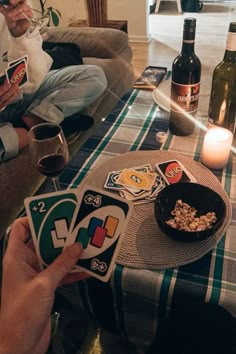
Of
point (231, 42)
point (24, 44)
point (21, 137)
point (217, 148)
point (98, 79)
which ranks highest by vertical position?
point (231, 42)

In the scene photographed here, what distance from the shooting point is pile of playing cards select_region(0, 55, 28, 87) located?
127 centimetres

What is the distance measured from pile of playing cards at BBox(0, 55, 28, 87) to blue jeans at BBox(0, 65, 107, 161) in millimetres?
314

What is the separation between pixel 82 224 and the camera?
0.64 meters

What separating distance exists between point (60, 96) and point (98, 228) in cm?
129

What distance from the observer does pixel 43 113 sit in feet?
5.48

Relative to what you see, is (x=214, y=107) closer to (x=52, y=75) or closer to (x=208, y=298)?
(x=208, y=298)

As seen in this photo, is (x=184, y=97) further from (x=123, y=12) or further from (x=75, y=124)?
(x=123, y=12)

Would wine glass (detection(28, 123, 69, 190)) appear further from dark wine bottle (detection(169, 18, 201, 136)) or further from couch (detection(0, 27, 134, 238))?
couch (detection(0, 27, 134, 238))

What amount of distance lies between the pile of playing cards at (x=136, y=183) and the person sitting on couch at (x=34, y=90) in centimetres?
74

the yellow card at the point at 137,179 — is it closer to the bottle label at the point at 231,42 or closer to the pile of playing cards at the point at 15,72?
the bottle label at the point at 231,42

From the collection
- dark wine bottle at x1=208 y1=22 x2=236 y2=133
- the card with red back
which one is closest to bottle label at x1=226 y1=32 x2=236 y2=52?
dark wine bottle at x1=208 y1=22 x2=236 y2=133

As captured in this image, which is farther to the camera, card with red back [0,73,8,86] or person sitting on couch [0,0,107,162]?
person sitting on couch [0,0,107,162]

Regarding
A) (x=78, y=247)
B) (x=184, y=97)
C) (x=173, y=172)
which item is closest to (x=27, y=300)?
(x=78, y=247)

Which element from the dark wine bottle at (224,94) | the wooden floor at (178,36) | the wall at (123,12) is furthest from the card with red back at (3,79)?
the wall at (123,12)
